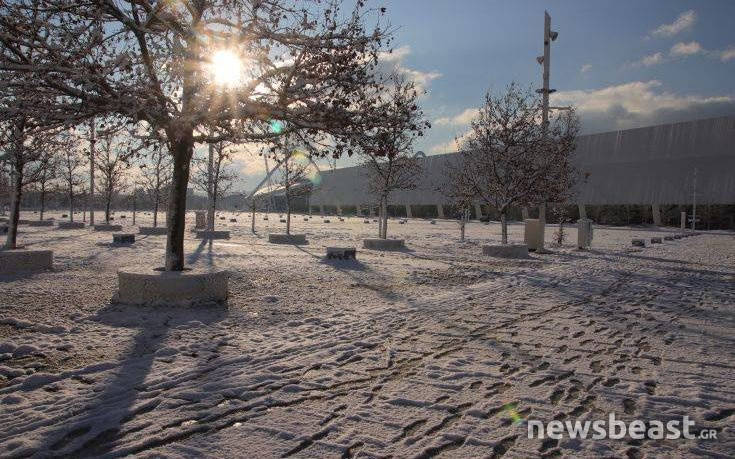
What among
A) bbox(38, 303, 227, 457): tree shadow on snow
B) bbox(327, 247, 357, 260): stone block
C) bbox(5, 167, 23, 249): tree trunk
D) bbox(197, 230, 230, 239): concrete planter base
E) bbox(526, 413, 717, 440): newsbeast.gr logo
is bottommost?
bbox(526, 413, 717, 440): newsbeast.gr logo

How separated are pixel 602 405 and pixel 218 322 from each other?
5030mm

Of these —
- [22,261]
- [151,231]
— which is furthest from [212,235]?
[22,261]

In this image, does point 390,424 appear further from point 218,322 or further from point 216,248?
point 216,248

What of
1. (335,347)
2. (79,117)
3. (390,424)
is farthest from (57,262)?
(390,424)

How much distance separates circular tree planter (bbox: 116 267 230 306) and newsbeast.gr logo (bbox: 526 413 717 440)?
595 centimetres

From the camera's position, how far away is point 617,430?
3760mm

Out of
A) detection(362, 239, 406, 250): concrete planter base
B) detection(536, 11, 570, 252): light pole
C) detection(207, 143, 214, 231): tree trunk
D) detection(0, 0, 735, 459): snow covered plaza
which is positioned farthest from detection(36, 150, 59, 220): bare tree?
detection(536, 11, 570, 252): light pole

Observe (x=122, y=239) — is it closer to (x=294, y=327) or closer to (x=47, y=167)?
(x=47, y=167)

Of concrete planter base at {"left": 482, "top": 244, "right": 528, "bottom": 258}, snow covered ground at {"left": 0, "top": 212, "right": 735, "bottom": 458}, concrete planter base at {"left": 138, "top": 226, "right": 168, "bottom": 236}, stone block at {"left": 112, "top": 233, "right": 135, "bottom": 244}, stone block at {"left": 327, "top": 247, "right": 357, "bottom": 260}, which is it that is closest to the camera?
snow covered ground at {"left": 0, "top": 212, "right": 735, "bottom": 458}

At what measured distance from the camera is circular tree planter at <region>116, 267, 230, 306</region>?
8023 mm

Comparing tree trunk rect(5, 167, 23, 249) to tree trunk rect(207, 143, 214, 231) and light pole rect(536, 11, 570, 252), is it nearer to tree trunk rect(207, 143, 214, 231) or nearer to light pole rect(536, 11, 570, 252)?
tree trunk rect(207, 143, 214, 231)

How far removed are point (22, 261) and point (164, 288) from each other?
583 centimetres

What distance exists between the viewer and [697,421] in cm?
393

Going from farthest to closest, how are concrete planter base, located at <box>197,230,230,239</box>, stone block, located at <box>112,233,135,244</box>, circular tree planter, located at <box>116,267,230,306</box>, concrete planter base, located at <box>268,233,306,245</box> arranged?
concrete planter base, located at <box>197,230,230,239</box>, concrete planter base, located at <box>268,233,306,245</box>, stone block, located at <box>112,233,135,244</box>, circular tree planter, located at <box>116,267,230,306</box>
